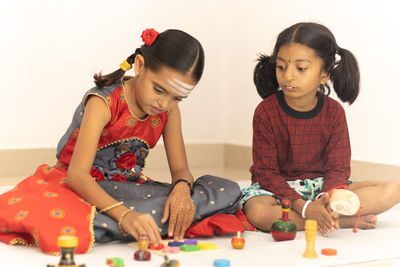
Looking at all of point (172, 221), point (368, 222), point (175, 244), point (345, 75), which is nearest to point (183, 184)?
point (172, 221)

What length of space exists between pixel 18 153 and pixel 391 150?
1.91 meters

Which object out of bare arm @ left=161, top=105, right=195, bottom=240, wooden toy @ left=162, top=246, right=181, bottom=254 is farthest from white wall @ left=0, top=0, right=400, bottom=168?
wooden toy @ left=162, top=246, right=181, bottom=254

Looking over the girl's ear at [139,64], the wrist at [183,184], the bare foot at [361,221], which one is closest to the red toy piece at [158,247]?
the wrist at [183,184]

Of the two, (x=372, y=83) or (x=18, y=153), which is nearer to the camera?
(x=372, y=83)

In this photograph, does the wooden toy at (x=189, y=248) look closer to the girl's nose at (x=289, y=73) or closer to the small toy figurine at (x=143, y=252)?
the small toy figurine at (x=143, y=252)

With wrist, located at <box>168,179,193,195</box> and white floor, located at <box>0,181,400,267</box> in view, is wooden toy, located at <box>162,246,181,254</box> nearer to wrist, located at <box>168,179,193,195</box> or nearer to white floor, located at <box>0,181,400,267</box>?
white floor, located at <box>0,181,400,267</box>

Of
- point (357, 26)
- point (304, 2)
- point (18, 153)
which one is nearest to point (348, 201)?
point (357, 26)

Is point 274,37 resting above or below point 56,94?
above

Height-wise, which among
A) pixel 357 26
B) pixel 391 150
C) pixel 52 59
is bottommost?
pixel 391 150

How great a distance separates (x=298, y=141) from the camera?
200 centimetres

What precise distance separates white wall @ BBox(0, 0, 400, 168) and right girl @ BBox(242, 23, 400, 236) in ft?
2.86

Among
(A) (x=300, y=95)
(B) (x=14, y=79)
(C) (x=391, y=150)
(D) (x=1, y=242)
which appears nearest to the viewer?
(D) (x=1, y=242)

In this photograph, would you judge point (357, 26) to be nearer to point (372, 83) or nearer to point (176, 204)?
point (372, 83)

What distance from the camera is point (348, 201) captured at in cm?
162
